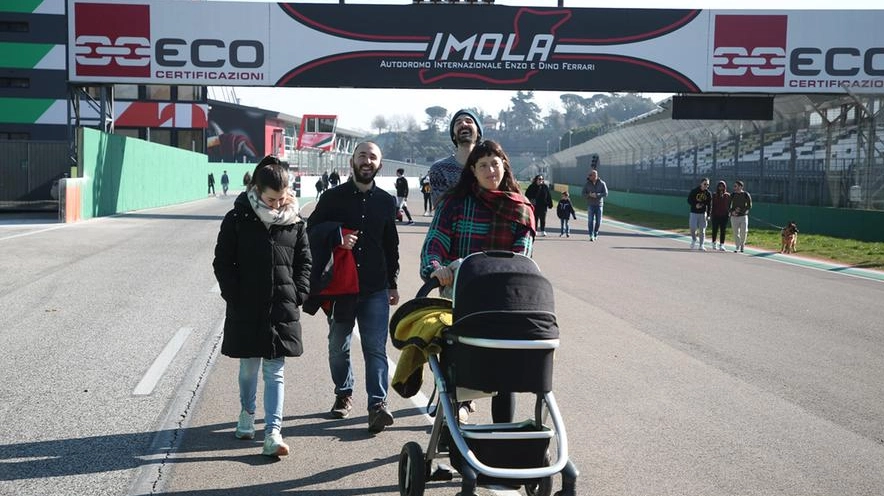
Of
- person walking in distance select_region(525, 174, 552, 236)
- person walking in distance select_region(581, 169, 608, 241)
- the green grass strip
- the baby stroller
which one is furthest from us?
the green grass strip

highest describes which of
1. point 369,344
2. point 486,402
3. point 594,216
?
point 594,216

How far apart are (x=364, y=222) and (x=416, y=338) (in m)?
1.81

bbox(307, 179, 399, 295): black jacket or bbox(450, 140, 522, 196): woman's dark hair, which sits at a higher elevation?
bbox(450, 140, 522, 196): woman's dark hair

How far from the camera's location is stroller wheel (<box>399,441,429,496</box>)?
429 centimetres

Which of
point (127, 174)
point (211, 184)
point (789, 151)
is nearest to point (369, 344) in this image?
point (789, 151)

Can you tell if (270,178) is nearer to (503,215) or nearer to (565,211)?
(503,215)

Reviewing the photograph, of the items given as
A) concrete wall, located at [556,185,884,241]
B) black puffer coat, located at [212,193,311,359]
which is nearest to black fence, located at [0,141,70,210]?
concrete wall, located at [556,185,884,241]

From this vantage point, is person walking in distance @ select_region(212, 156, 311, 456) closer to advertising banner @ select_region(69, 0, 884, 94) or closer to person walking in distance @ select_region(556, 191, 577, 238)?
person walking in distance @ select_region(556, 191, 577, 238)

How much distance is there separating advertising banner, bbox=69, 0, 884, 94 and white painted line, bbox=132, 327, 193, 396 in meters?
20.7

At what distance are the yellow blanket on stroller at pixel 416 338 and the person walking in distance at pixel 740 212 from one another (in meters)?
19.4

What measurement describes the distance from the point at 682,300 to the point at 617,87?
698 inches

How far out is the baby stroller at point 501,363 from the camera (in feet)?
13.2

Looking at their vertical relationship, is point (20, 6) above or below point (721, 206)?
above

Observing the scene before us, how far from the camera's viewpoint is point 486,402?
6.78 meters
